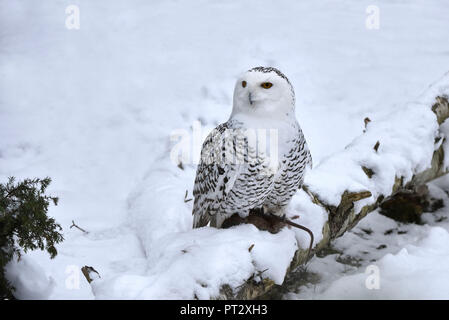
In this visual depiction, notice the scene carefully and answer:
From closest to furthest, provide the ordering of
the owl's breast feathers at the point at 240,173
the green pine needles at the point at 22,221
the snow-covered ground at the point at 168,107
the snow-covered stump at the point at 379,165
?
1. the green pine needles at the point at 22,221
2. the owl's breast feathers at the point at 240,173
3. the snow-covered ground at the point at 168,107
4. the snow-covered stump at the point at 379,165

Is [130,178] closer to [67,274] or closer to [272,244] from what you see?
[67,274]

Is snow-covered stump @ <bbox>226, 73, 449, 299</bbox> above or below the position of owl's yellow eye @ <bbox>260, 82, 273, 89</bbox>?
below

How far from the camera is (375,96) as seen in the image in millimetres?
4957

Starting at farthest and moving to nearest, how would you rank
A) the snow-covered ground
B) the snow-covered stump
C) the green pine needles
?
the snow-covered stump
the snow-covered ground
the green pine needles

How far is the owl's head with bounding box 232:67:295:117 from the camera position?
84.6 inches

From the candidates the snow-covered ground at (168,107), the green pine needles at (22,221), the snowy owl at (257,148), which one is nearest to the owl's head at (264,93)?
the snowy owl at (257,148)

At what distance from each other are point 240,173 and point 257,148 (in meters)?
0.15

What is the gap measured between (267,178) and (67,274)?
60.3 inches

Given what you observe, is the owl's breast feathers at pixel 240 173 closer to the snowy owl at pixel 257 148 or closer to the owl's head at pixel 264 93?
the snowy owl at pixel 257 148

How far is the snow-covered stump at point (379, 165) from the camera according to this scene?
2.60 m

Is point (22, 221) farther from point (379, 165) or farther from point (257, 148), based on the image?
point (379, 165)

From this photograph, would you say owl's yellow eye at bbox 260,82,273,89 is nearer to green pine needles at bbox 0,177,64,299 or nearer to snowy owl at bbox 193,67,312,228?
snowy owl at bbox 193,67,312,228

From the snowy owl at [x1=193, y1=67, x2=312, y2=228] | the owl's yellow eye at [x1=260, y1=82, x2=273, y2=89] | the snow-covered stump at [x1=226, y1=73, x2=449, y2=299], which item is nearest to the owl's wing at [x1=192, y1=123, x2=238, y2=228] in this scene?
the snowy owl at [x1=193, y1=67, x2=312, y2=228]

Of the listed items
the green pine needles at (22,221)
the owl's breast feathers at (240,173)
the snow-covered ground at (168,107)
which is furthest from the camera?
the snow-covered ground at (168,107)
